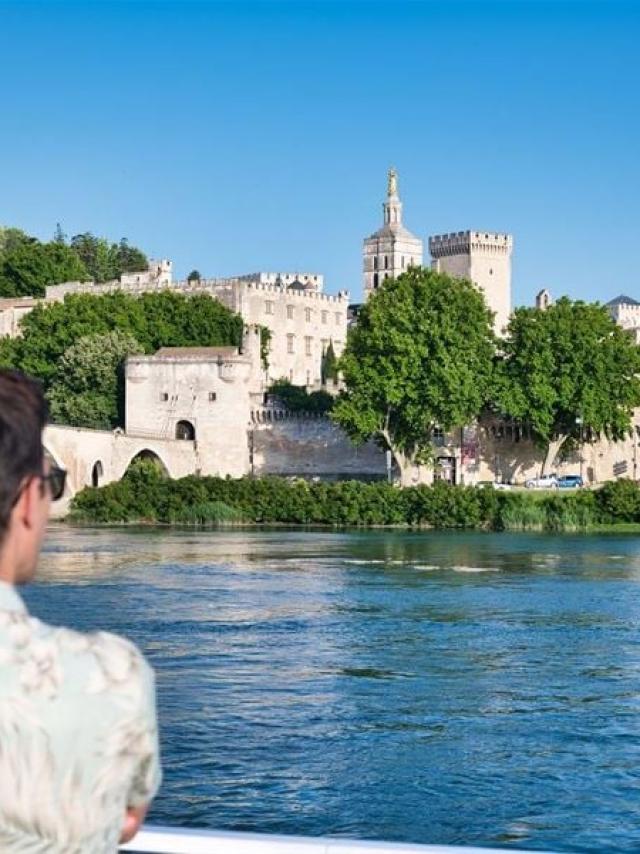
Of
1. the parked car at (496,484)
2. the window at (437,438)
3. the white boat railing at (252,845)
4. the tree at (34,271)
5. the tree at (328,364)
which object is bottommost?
the white boat railing at (252,845)

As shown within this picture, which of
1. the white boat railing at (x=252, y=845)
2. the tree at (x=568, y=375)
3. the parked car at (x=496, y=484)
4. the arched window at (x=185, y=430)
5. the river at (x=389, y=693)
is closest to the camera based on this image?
the white boat railing at (x=252, y=845)

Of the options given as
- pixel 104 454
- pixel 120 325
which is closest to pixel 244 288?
pixel 120 325

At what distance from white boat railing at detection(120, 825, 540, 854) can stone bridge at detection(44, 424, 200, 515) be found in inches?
1911

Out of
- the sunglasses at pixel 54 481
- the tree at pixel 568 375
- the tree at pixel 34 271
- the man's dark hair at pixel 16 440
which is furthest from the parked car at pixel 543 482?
the man's dark hair at pixel 16 440

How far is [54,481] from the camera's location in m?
2.86

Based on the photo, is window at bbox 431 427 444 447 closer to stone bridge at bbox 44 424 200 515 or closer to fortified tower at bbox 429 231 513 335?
stone bridge at bbox 44 424 200 515

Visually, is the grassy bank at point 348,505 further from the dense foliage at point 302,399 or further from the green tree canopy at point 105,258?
the green tree canopy at point 105,258

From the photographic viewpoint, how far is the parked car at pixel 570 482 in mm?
57656

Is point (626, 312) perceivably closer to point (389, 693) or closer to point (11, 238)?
point (11, 238)

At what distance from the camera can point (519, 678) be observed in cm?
1577

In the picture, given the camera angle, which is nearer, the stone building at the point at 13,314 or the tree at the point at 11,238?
the stone building at the point at 13,314

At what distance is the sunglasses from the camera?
2.74 metres

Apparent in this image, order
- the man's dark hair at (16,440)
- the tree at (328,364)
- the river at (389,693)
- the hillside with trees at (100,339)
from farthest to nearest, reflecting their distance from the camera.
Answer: the tree at (328,364)
the hillside with trees at (100,339)
the river at (389,693)
the man's dark hair at (16,440)

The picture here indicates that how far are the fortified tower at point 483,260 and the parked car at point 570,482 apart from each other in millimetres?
28734
